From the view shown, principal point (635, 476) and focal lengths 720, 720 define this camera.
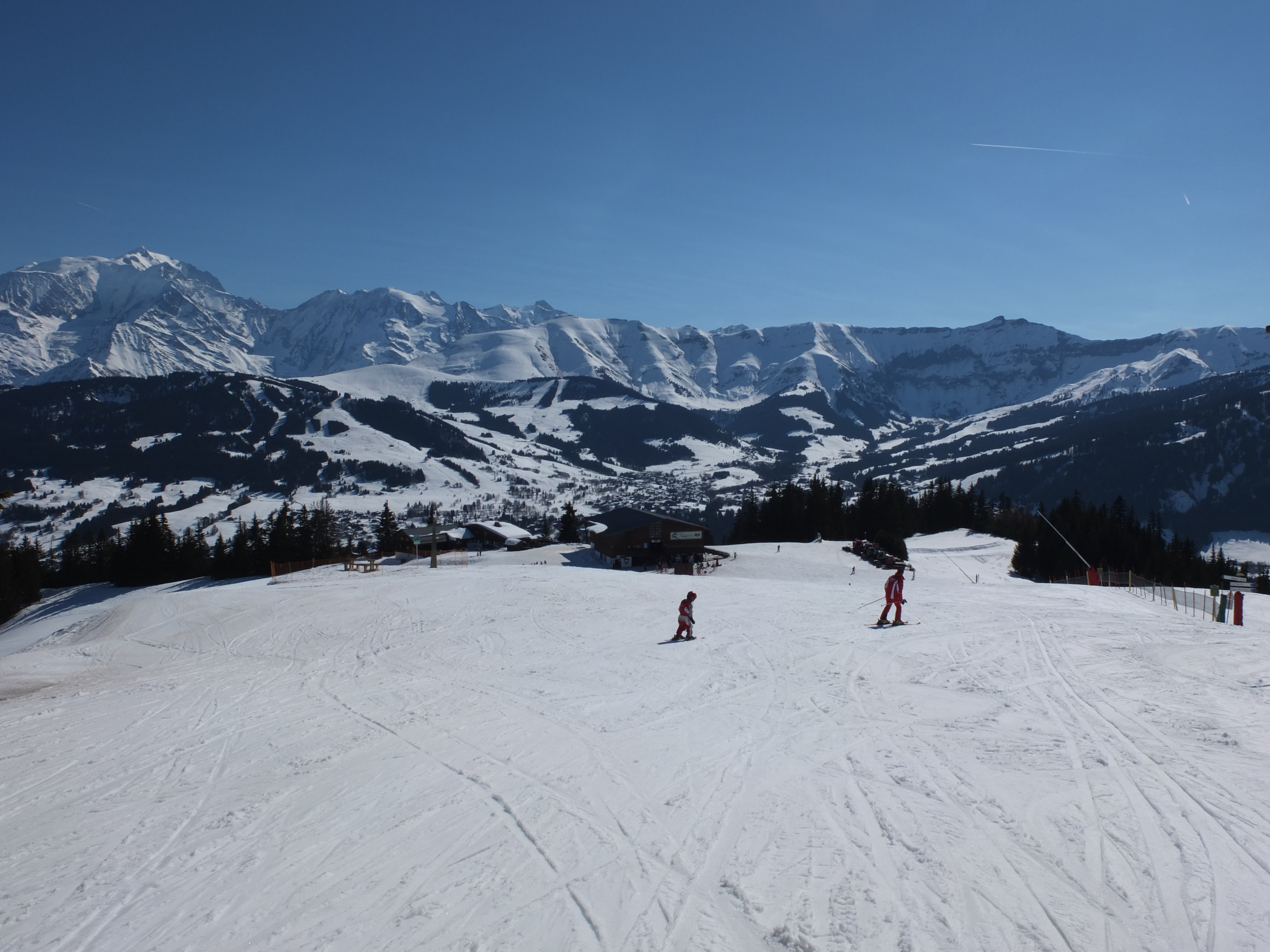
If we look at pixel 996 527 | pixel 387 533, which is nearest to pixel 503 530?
pixel 387 533

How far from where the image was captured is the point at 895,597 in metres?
18.0

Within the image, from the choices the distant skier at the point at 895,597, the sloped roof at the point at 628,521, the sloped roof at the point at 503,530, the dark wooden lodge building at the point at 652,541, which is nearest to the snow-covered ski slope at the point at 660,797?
the distant skier at the point at 895,597

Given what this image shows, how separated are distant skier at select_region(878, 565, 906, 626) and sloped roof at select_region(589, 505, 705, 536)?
35.6 metres

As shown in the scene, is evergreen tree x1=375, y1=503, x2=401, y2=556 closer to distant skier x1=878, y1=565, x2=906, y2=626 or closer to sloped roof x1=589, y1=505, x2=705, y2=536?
sloped roof x1=589, y1=505, x2=705, y2=536

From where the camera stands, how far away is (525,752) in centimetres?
912

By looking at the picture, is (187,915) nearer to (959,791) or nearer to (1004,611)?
(959,791)

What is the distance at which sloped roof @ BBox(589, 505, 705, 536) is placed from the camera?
55.5m

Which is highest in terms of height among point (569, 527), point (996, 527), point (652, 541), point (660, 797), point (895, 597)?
point (895, 597)

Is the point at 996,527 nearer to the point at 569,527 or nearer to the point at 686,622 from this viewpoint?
the point at 569,527

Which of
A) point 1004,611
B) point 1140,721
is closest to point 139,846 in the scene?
point 1140,721

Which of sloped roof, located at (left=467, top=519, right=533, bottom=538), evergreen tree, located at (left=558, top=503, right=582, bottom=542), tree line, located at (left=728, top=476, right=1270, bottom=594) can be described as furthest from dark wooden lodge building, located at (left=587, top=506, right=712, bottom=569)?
evergreen tree, located at (left=558, top=503, right=582, bottom=542)

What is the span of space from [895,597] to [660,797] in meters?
12.2

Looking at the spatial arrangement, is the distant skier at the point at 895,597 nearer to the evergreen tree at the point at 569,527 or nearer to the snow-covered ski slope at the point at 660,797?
the snow-covered ski slope at the point at 660,797

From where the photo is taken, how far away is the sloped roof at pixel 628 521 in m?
55.5
